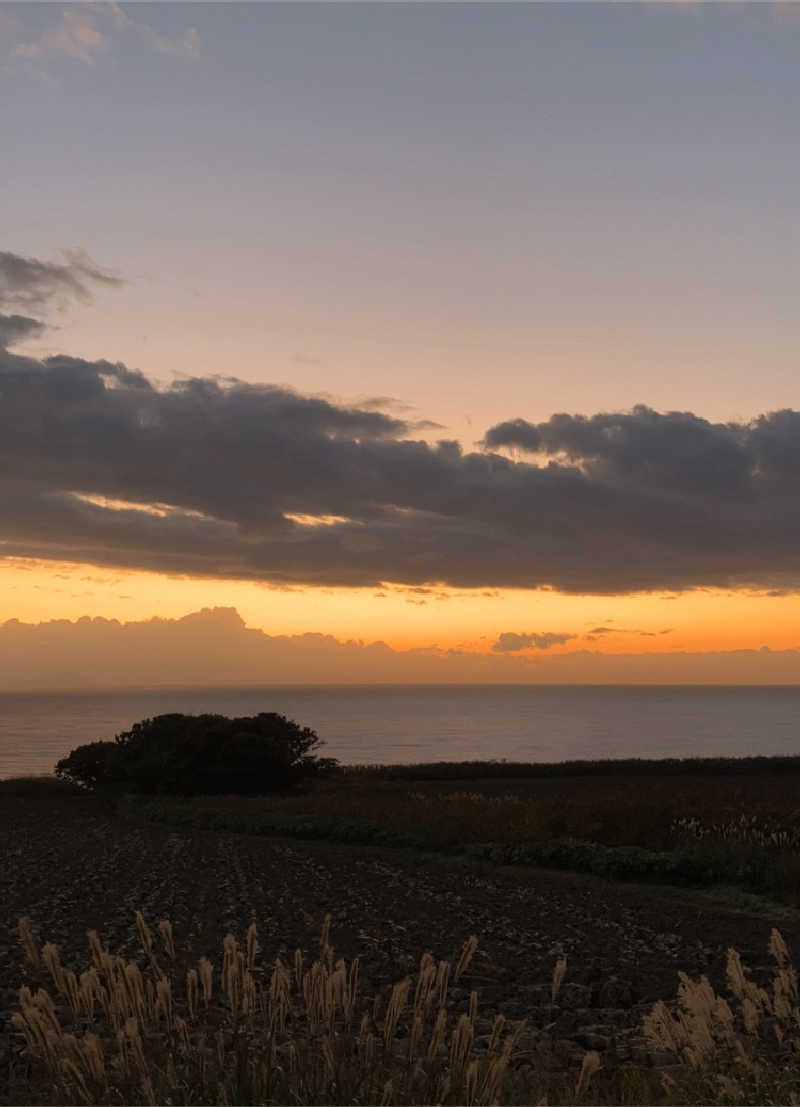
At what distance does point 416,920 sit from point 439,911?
1160 millimetres

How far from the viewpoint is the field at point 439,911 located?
1006 centimetres

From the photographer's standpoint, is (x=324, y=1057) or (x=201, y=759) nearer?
(x=324, y=1057)

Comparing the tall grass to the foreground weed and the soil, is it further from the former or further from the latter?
the foreground weed

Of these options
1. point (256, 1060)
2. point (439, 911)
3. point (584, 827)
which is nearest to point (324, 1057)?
point (256, 1060)

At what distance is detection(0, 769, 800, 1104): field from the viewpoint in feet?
33.0

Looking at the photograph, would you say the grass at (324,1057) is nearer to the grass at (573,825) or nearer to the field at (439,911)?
the field at (439,911)

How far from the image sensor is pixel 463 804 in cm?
3578

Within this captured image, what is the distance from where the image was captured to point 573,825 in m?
29.3

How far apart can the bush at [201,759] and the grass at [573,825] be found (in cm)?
228

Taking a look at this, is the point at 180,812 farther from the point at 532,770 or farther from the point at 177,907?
the point at 532,770

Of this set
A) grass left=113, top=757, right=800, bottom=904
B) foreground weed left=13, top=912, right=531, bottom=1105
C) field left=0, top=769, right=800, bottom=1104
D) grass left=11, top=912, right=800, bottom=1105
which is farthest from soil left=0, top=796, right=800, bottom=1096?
foreground weed left=13, top=912, right=531, bottom=1105

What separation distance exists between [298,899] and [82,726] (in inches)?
6461

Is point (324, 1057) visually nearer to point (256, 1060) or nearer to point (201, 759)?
point (256, 1060)

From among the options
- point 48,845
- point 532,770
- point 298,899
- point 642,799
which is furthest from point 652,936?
point 532,770
